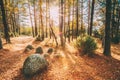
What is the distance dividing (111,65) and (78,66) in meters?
2.19

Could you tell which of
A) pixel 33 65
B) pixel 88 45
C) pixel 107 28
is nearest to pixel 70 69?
pixel 33 65

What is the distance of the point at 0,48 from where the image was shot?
1170cm

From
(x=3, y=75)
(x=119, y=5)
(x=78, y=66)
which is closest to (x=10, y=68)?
(x=3, y=75)

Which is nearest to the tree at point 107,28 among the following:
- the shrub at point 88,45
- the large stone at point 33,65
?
the shrub at point 88,45

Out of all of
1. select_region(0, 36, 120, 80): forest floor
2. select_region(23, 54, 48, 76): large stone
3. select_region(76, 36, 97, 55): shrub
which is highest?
select_region(76, 36, 97, 55): shrub

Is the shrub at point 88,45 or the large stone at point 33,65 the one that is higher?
the shrub at point 88,45

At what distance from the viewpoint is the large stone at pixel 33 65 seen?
22.9ft

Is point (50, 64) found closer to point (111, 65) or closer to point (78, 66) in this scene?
point (78, 66)

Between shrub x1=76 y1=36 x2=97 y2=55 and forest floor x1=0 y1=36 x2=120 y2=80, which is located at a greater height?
shrub x1=76 y1=36 x2=97 y2=55

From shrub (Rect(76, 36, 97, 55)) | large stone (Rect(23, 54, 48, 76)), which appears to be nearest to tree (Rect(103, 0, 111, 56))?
shrub (Rect(76, 36, 97, 55))

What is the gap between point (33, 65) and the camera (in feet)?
23.1

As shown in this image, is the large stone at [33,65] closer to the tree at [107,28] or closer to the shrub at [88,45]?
the shrub at [88,45]

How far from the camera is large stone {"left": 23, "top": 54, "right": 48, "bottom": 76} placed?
6.96m

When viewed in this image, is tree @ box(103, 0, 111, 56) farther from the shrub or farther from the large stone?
the large stone
